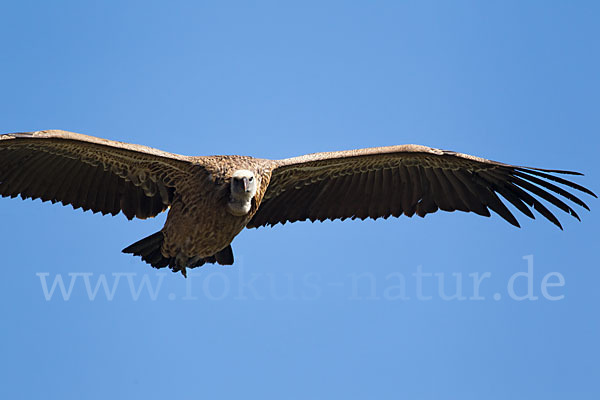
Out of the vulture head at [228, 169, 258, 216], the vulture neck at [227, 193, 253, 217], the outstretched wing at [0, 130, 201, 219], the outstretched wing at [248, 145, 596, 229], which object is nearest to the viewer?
the vulture head at [228, 169, 258, 216]

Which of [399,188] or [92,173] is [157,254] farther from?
[399,188]

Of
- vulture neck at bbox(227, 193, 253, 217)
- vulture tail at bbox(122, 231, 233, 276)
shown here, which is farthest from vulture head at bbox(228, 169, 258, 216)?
vulture tail at bbox(122, 231, 233, 276)

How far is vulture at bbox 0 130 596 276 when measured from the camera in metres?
10.9

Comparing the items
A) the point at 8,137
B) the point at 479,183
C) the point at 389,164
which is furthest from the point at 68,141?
the point at 479,183

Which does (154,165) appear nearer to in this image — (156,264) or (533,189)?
(156,264)

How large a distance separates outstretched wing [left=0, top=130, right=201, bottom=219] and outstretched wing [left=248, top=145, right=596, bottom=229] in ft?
4.02

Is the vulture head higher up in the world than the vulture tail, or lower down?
higher up

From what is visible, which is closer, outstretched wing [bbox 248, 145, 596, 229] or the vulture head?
the vulture head

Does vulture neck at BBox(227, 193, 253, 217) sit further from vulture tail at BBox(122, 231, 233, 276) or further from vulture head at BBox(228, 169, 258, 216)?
vulture tail at BBox(122, 231, 233, 276)

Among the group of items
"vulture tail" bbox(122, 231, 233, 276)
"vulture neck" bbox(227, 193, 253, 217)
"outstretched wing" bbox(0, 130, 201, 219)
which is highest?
"outstretched wing" bbox(0, 130, 201, 219)

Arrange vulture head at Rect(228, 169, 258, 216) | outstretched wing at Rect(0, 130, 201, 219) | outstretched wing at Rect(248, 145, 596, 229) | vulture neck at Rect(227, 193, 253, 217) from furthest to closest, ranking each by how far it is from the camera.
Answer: outstretched wing at Rect(248, 145, 596, 229) < outstretched wing at Rect(0, 130, 201, 219) < vulture neck at Rect(227, 193, 253, 217) < vulture head at Rect(228, 169, 258, 216)

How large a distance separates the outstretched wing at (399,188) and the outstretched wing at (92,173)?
4.02 ft

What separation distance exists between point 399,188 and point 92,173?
3.47 metres

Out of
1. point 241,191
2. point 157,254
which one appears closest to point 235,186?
point 241,191
